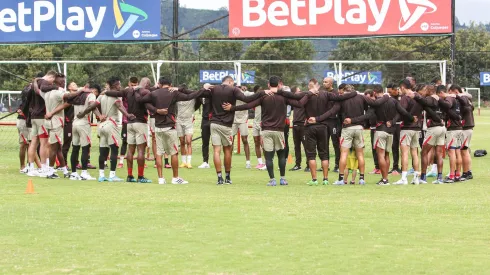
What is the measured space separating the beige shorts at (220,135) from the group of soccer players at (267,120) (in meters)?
0.02

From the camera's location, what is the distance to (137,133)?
57.0 ft

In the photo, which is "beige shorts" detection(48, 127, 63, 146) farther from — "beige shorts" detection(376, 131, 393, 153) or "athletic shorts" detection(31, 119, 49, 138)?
"beige shorts" detection(376, 131, 393, 153)

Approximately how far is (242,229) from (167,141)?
6289mm

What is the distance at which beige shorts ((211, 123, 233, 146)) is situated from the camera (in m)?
17.2

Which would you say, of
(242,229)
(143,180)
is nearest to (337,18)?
(143,180)

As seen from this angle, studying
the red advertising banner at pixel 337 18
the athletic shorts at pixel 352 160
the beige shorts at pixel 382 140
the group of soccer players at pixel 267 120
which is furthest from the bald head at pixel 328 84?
the red advertising banner at pixel 337 18

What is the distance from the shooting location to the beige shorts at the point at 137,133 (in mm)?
17344

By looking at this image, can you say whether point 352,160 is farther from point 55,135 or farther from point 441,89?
point 55,135

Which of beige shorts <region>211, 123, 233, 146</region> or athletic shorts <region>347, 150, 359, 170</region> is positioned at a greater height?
beige shorts <region>211, 123, 233, 146</region>

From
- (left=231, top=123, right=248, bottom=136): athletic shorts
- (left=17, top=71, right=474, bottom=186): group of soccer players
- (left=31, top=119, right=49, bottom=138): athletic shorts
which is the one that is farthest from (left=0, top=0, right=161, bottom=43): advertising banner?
(left=31, top=119, right=49, bottom=138): athletic shorts

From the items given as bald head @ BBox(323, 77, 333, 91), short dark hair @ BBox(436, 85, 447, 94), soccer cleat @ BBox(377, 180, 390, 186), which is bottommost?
soccer cleat @ BBox(377, 180, 390, 186)

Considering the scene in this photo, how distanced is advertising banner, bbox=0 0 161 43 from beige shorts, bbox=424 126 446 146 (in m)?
12.2

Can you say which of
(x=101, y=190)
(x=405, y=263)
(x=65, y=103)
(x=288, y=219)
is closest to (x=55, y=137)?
(x=65, y=103)

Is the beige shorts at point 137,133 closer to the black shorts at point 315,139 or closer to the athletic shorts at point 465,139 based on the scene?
the black shorts at point 315,139
